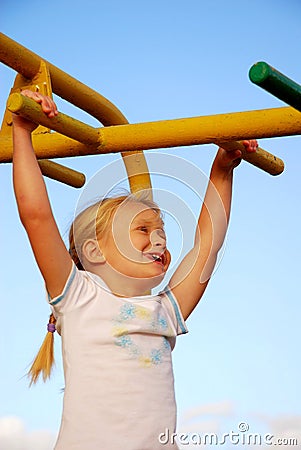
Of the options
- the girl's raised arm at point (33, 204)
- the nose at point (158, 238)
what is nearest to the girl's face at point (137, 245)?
the nose at point (158, 238)

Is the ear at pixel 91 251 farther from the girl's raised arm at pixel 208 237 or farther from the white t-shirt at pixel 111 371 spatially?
the girl's raised arm at pixel 208 237

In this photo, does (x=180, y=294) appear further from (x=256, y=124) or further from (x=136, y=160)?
(x=256, y=124)

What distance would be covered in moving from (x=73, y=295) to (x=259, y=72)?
0.52 meters

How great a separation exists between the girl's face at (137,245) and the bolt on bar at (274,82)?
1.44 feet

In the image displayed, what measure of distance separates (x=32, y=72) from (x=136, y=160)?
0.85 feet

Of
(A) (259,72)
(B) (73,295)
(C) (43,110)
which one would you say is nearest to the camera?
(A) (259,72)

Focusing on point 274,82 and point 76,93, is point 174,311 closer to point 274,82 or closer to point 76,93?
point 76,93

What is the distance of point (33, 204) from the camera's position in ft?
4.17

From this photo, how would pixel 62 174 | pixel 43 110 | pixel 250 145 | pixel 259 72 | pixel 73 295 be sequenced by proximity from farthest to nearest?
pixel 62 174 → pixel 250 145 → pixel 73 295 → pixel 43 110 → pixel 259 72

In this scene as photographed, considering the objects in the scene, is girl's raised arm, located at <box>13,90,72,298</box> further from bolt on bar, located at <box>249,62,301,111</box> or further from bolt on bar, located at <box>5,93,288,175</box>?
bolt on bar, located at <box>249,62,301,111</box>

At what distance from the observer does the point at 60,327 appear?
1.35m

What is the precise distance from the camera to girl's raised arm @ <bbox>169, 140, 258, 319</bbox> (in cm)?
148

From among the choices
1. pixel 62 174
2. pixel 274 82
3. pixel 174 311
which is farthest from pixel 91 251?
pixel 274 82

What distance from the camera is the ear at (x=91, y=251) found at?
4.64ft
